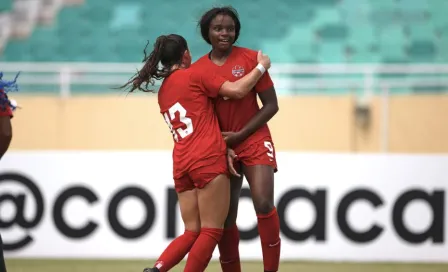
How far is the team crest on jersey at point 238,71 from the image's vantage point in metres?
5.39

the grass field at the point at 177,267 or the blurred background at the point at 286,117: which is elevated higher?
the blurred background at the point at 286,117

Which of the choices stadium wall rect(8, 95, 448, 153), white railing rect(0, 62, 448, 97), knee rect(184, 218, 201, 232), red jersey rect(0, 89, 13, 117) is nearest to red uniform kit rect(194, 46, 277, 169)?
knee rect(184, 218, 201, 232)

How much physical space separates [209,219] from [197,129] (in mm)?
513

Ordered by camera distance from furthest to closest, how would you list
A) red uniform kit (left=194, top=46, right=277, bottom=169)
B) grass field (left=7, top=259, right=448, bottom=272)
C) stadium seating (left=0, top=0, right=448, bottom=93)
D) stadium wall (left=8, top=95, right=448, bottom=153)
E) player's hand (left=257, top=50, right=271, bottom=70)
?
stadium seating (left=0, top=0, right=448, bottom=93)
stadium wall (left=8, top=95, right=448, bottom=153)
grass field (left=7, top=259, right=448, bottom=272)
red uniform kit (left=194, top=46, right=277, bottom=169)
player's hand (left=257, top=50, right=271, bottom=70)

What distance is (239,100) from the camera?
5.48m

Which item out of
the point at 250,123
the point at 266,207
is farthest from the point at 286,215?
the point at 250,123

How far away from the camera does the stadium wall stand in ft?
30.9

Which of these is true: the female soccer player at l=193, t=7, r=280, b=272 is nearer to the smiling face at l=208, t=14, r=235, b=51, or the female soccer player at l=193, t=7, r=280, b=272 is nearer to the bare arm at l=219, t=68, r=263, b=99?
the smiling face at l=208, t=14, r=235, b=51

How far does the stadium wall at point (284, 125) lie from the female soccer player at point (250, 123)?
152 inches

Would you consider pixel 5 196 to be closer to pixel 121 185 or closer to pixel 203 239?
pixel 121 185

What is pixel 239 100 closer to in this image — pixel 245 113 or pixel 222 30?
pixel 245 113

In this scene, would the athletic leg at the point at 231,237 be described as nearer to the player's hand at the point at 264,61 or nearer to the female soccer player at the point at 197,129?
the female soccer player at the point at 197,129

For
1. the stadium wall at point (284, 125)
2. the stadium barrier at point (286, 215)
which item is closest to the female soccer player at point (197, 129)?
the stadium barrier at point (286, 215)

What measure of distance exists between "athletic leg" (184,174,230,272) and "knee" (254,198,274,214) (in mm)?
239
